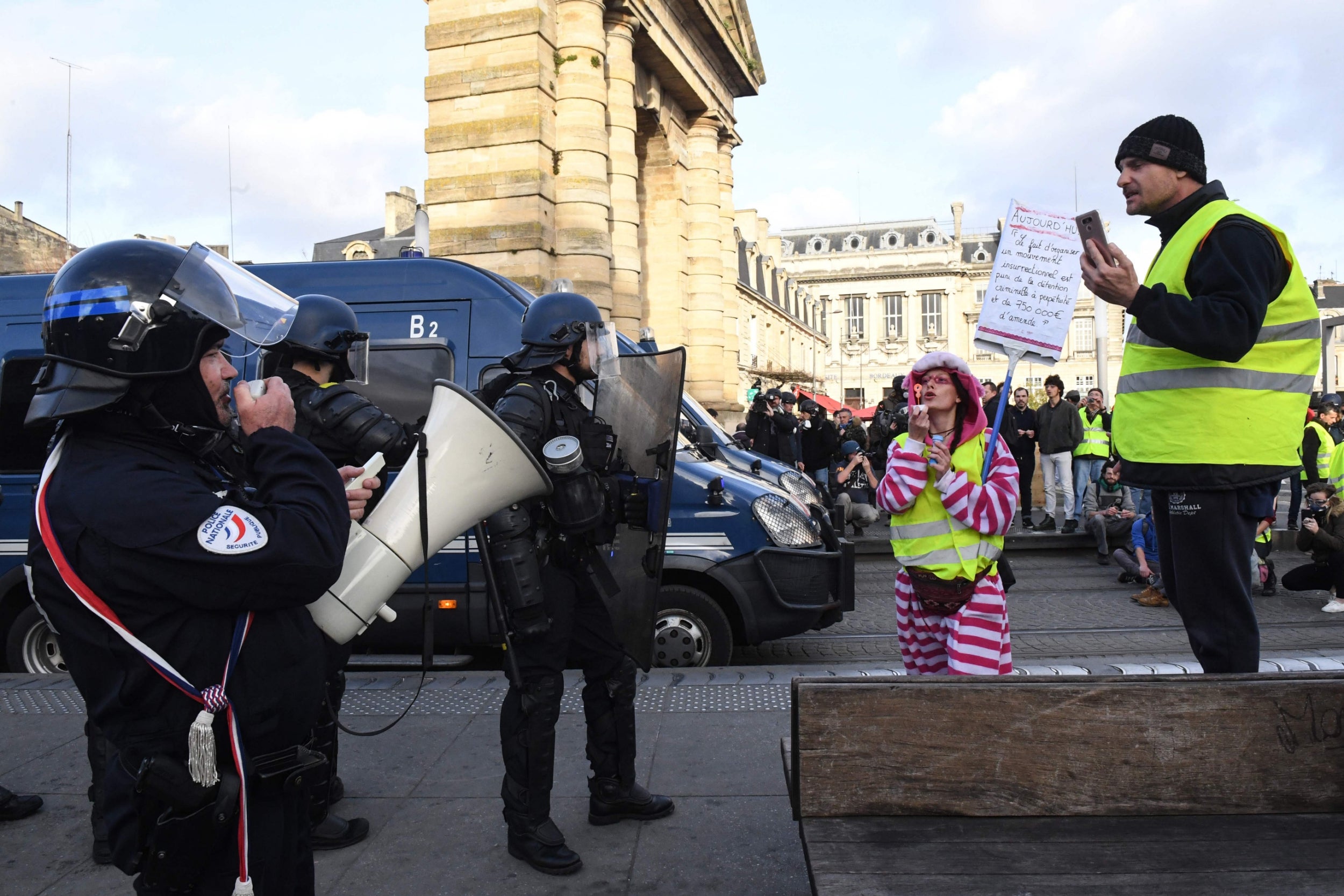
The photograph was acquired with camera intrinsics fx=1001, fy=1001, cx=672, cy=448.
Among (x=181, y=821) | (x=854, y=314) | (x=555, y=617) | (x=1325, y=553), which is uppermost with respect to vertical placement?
(x=854, y=314)

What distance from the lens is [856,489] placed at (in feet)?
46.6

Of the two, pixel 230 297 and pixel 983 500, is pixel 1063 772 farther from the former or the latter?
pixel 230 297

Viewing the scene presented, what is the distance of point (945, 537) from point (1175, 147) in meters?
1.42

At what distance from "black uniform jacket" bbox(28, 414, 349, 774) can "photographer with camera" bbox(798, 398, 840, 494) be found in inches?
480

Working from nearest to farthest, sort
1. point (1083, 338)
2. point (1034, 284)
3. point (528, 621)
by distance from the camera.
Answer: point (528, 621), point (1034, 284), point (1083, 338)

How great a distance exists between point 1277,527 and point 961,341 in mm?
76484

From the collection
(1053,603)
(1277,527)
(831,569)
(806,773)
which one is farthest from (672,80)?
(806,773)

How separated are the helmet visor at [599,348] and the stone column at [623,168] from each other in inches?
546

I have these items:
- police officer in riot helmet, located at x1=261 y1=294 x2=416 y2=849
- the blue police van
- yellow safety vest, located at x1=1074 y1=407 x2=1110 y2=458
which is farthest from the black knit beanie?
yellow safety vest, located at x1=1074 y1=407 x2=1110 y2=458

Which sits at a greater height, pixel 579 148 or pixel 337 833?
pixel 579 148

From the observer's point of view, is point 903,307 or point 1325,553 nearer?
point 1325,553

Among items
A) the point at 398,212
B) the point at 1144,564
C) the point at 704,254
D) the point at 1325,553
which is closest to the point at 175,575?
the point at 1325,553

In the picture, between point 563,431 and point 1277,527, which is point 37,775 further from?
point 1277,527

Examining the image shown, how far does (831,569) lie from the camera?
625 cm
